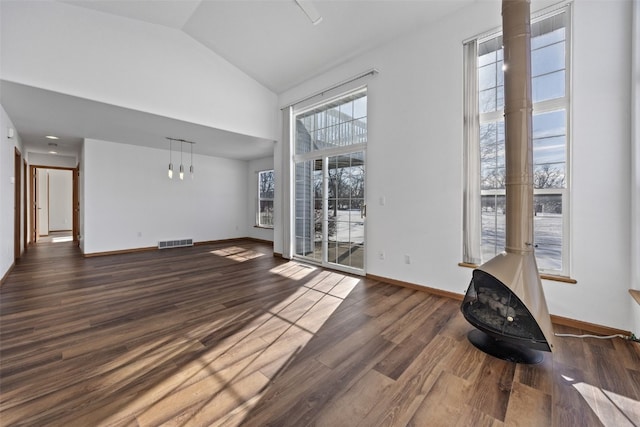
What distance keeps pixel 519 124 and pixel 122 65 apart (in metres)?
5.01

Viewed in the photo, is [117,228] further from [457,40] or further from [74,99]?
[457,40]

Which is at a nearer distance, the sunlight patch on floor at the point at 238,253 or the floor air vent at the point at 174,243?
the sunlight patch on floor at the point at 238,253

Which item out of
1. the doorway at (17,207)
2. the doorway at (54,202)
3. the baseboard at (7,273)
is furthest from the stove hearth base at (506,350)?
the doorway at (54,202)

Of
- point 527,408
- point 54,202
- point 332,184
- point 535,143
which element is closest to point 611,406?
point 527,408

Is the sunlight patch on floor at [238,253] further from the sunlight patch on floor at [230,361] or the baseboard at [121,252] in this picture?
the sunlight patch on floor at [230,361]

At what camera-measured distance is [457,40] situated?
3189mm

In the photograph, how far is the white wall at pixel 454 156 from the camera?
91.4 inches

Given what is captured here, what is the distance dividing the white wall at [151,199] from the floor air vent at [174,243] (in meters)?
0.12

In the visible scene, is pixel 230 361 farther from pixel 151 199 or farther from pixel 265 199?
pixel 265 199

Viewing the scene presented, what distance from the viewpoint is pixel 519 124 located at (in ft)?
6.85

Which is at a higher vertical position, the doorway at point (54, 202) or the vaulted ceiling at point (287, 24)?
the vaulted ceiling at point (287, 24)

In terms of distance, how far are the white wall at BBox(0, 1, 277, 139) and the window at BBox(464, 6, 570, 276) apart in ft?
13.2

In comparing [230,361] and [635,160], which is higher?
[635,160]

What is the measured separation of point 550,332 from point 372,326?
1358mm
